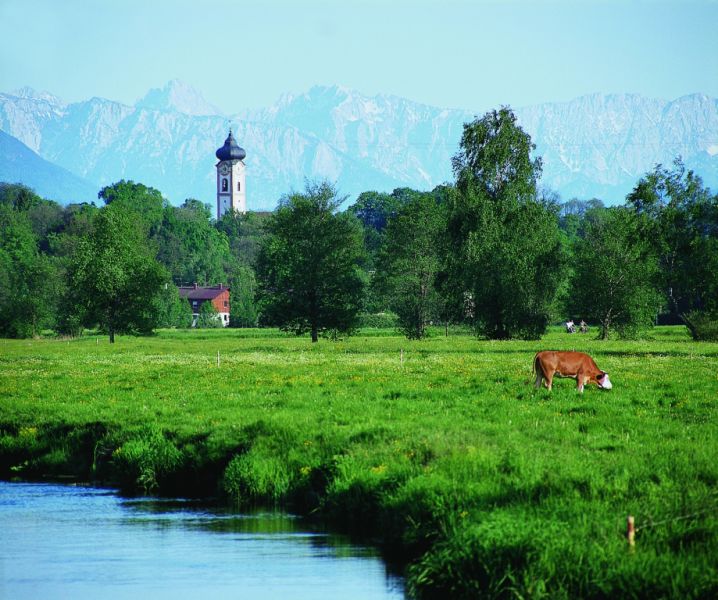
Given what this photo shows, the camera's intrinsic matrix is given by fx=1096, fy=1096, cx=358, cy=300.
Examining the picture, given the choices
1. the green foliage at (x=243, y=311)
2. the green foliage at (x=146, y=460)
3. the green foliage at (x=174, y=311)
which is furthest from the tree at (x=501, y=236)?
the green foliage at (x=174, y=311)

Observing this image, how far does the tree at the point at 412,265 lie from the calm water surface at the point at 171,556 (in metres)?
→ 74.4

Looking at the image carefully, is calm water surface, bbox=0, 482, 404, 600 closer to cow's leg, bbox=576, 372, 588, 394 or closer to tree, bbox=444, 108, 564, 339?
cow's leg, bbox=576, 372, 588, 394

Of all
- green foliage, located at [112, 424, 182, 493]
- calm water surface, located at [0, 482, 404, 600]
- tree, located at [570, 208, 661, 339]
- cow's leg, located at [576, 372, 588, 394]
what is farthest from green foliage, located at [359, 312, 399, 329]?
calm water surface, located at [0, 482, 404, 600]

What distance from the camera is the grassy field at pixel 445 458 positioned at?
14.4 m

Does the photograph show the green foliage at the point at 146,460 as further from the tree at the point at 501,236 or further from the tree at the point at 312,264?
the tree at the point at 312,264

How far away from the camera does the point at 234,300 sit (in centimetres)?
18938

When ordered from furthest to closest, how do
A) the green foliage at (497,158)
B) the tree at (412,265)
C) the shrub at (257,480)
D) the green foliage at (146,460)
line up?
the tree at (412,265), the green foliage at (497,158), the green foliage at (146,460), the shrub at (257,480)

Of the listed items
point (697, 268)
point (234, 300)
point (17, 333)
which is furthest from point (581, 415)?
point (234, 300)

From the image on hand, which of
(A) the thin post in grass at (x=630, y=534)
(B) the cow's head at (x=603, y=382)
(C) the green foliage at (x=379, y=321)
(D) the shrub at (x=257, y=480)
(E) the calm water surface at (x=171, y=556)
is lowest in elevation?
(E) the calm water surface at (x=171, y=556)

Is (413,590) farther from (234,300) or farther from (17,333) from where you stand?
(234,300)

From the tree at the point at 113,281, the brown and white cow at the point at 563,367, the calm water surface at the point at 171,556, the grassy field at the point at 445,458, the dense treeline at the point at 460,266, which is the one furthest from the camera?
the tree at the point at 113,281

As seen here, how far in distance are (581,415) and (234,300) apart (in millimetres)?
165115

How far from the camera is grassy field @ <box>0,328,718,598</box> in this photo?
14445mm

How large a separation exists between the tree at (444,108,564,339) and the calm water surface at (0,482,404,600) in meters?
59.0
